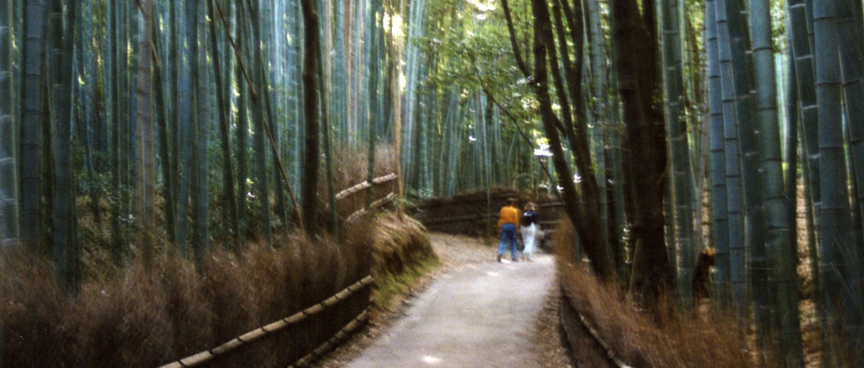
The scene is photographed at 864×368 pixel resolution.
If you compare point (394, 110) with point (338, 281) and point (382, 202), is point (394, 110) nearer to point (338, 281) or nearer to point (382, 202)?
point (382, 202)

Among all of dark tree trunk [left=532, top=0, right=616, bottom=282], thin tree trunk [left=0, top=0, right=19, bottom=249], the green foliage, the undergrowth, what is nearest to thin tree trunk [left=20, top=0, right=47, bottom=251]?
thin tree trunk [left=0, top=0, right=19, bottom=249]

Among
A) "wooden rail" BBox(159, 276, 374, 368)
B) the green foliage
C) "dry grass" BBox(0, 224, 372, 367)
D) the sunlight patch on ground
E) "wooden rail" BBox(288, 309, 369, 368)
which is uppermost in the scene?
the green foliage

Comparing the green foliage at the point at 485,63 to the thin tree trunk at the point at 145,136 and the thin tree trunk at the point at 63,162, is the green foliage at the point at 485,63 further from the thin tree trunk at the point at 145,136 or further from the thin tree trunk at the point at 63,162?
the thin tree trunk at the point at 63,162

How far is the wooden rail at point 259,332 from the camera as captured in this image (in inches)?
157

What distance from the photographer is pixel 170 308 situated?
13.1ft

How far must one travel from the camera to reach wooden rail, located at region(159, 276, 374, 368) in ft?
13.1

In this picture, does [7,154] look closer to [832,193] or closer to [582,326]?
[832,193]

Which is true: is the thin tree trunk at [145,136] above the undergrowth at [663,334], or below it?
above

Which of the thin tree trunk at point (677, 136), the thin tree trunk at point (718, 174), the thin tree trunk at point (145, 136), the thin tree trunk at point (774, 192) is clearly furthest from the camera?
the thin tree trunk at point (677, 136)

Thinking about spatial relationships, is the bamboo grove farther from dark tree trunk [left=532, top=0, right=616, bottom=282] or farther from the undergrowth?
the undergrowth

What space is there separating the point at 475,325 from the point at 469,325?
58mm

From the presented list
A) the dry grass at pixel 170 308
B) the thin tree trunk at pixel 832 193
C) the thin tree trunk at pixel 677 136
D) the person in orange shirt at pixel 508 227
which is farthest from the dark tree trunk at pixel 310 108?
the person in orange shirt at pixel 508 227

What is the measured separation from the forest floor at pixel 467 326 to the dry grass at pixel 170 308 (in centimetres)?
55

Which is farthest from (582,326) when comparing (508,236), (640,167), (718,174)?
(508,236)
